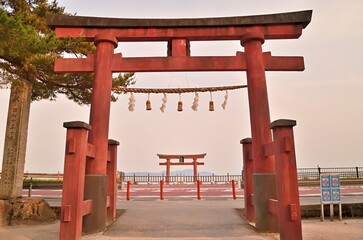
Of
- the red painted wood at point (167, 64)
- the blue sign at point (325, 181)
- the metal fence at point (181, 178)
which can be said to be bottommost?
the metal fence at point (181, 178)

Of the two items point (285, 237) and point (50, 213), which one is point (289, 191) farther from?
point (50, 213)

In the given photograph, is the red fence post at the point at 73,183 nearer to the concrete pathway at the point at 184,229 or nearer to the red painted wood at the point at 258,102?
the concrete pathway at the point at 184,229

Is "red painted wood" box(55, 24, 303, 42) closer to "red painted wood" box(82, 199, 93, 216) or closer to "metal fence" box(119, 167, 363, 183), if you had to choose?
"red painted wood" box(82, 199, 93, 216)

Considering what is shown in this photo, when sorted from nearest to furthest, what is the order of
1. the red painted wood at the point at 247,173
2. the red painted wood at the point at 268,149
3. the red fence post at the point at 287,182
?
the red fence post at the point at 287,182 < the red painted wood at the point at 268,149 < the red painted wood at the point at 247,173

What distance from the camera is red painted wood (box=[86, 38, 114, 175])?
6.14m

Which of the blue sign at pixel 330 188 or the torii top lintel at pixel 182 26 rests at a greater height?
the torii top lintel at pixel 182 26

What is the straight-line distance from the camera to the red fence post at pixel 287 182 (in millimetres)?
4551

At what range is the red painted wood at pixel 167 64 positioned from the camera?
22.1ft

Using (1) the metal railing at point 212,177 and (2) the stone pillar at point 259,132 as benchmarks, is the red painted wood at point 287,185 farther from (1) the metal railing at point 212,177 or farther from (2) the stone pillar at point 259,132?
(1) the metal railing at point 212,177

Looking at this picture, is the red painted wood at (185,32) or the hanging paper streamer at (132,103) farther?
the hanging paper streamer at (132,103)

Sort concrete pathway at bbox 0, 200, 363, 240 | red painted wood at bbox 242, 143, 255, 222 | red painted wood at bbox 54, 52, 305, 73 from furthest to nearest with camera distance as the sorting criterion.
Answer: red painted wood at bbox 242, 143, 255, 222 → red painted wood at bbox 54, 52, 305, 73 → concrete pathway at bbox 0, 200, 363, 240

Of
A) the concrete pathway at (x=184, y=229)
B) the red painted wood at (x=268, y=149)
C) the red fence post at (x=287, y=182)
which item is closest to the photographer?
the red fence post at (x=287, y=182)

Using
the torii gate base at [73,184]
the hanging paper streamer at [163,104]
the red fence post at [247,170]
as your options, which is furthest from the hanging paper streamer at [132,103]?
the red fence post at [247,170]

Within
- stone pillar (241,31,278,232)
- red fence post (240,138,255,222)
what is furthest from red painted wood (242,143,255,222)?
stone pillar (241,31,278,232)
